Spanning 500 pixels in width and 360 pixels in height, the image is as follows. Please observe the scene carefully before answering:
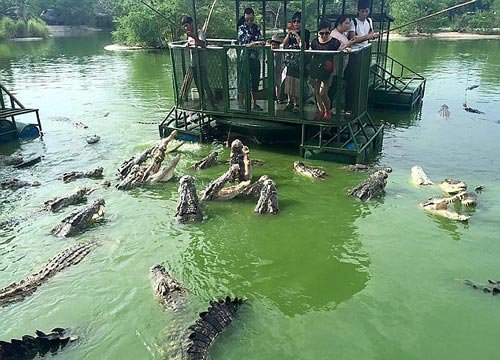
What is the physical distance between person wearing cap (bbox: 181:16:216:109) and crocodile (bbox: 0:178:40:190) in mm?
4817

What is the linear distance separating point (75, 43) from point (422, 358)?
161 feet

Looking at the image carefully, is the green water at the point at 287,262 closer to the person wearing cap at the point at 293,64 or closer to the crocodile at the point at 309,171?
the crocodile at the point at 309,171

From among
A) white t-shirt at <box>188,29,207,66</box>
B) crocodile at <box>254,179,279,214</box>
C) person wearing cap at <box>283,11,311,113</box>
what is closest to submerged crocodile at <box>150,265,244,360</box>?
crocodile at <box>254,179,279,214</box>

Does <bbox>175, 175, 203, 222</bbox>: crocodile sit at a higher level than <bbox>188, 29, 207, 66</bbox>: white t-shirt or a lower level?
lower

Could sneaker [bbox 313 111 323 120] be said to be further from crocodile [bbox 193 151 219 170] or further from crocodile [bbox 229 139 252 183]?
crocodile [bbox 193 151 219 170]

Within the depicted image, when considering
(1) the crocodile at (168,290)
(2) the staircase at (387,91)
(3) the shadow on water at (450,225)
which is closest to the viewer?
(1) the crocodile at (168,290)

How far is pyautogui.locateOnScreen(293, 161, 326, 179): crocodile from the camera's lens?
34.0 ft

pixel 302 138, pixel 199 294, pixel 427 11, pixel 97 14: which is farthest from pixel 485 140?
pixel 97 14

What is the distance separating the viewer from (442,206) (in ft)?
28.1

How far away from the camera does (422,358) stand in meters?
5.20

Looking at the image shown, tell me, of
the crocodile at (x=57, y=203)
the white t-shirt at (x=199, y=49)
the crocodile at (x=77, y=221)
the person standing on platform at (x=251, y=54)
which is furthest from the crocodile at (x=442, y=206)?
the crocodile at (x=57, y=203)

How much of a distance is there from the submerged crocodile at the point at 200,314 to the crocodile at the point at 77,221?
217cm

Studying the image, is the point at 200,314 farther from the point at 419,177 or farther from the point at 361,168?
the point at 419,177

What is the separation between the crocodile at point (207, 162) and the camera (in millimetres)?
11133
